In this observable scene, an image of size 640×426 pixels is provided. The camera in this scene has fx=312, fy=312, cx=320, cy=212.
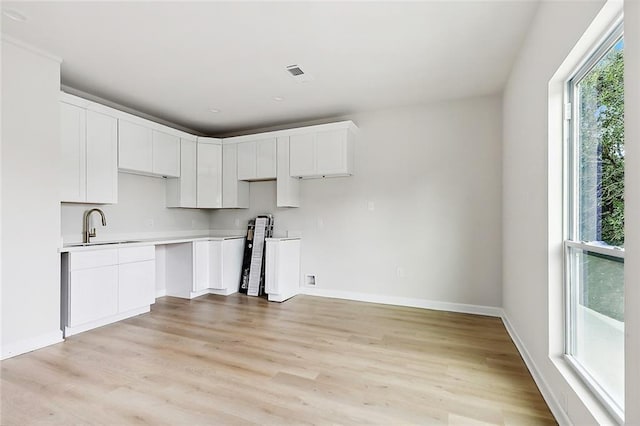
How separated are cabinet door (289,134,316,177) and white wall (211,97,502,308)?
38 cm

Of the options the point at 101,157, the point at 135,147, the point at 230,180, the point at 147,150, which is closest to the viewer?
the point at 101,157

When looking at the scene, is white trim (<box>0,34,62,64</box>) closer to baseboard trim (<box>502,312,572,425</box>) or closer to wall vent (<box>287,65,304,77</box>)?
wall vent (<box>287,65,304,77</box>)

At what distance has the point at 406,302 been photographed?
4.20 m

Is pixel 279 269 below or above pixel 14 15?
below

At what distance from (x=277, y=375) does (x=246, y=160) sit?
A: 3.43 metres

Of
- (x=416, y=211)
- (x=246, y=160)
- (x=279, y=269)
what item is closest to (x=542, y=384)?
(x=416, y=211)

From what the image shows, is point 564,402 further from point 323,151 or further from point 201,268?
point 201,268

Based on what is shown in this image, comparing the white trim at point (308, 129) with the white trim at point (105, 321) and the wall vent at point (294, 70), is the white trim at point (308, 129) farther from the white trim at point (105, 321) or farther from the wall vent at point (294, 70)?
the white trim at point (105, 321)

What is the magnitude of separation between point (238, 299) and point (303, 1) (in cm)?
376

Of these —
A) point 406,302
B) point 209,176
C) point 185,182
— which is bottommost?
point 406,302

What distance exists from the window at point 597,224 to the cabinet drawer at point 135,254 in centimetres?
412

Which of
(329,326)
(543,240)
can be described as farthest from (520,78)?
(329,326)

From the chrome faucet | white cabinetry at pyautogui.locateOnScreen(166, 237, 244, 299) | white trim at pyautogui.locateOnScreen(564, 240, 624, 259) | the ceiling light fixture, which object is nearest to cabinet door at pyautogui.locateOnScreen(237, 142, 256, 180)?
white cabinetry at pyautogui.locateOnScreen(166, 237, 244, 299)

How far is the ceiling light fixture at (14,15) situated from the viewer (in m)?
2.29
